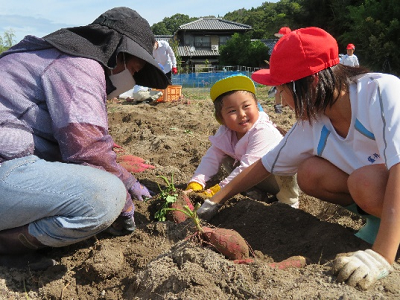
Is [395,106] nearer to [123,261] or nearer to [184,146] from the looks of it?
[123,261]

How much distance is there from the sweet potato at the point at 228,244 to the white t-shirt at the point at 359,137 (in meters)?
0.64

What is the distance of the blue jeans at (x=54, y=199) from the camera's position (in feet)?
6.28

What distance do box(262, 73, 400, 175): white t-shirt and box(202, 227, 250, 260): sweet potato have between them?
2.09ft

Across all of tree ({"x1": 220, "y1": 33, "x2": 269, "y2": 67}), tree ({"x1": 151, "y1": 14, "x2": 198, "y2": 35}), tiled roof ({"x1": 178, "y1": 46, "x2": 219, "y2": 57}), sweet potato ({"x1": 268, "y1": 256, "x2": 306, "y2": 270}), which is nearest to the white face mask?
sweet potato ({"x1": 268, "y1": 256, "x2": 306, "y2": 270})

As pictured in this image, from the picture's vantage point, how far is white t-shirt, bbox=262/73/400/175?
173cm

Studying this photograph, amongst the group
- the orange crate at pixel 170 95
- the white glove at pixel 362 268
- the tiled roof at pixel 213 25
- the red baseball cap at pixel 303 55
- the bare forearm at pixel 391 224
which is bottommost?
the orange crate at pixel 170 95

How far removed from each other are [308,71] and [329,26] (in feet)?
83.5

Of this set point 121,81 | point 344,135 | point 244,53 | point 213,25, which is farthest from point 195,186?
point 213,25

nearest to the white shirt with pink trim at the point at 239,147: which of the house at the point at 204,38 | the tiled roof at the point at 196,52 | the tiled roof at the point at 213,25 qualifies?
the tiled roof at the point at 196,52

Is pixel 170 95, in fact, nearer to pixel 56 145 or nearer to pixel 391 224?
pixel 56 145

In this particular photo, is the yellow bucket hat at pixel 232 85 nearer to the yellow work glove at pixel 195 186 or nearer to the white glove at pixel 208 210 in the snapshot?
the yellow work glove at pixel 195 186

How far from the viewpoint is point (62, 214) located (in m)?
1.96

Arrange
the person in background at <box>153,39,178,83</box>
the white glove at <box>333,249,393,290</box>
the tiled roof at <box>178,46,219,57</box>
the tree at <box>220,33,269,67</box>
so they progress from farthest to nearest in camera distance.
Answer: the tiled roof at <box>178,46,219,57</box>
the tree at <box>220,33,269,67</box>
the person in background at <box>153,39,178,83</box>
the white glove at <box>333,249,393,290</box>

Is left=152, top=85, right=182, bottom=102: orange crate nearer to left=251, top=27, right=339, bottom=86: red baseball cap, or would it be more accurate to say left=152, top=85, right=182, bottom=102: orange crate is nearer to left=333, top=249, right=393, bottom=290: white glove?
left=251, top=27, right=339, bottom=86: red baseball cap
